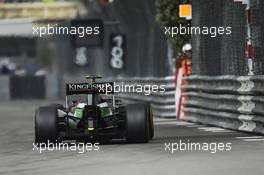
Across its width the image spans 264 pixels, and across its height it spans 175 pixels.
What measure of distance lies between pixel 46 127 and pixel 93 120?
0.70 meters

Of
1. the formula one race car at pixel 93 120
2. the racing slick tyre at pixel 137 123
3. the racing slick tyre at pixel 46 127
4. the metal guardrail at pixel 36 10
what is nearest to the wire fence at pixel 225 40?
the formula one race car at pixel 93 120

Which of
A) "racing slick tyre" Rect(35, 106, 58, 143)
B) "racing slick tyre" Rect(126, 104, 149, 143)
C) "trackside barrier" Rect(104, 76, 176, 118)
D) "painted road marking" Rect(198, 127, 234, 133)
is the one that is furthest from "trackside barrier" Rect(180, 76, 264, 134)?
"racing slick tyre" Rect(35, 106, 58, 143)

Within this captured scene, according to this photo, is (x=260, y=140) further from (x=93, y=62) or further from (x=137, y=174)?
(x=93, y=62)

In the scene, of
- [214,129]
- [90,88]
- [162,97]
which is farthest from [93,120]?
[162,97]

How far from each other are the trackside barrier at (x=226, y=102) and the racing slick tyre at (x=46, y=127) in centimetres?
334

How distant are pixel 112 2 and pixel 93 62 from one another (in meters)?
9.07

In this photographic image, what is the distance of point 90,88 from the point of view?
17.0 meters

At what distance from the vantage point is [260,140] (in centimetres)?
1689

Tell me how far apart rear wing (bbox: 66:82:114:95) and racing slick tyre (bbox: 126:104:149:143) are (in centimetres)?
63

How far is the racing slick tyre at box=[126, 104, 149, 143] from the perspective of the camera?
16.4m

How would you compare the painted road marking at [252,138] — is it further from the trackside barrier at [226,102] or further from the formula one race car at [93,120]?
the formula one race car at [93,120]

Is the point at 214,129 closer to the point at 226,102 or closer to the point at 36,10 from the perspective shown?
the point at 226,102

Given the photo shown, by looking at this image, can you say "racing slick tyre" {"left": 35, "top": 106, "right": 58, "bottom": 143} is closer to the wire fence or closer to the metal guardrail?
the wire fence

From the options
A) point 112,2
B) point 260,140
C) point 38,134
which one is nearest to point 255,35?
point 260,140
